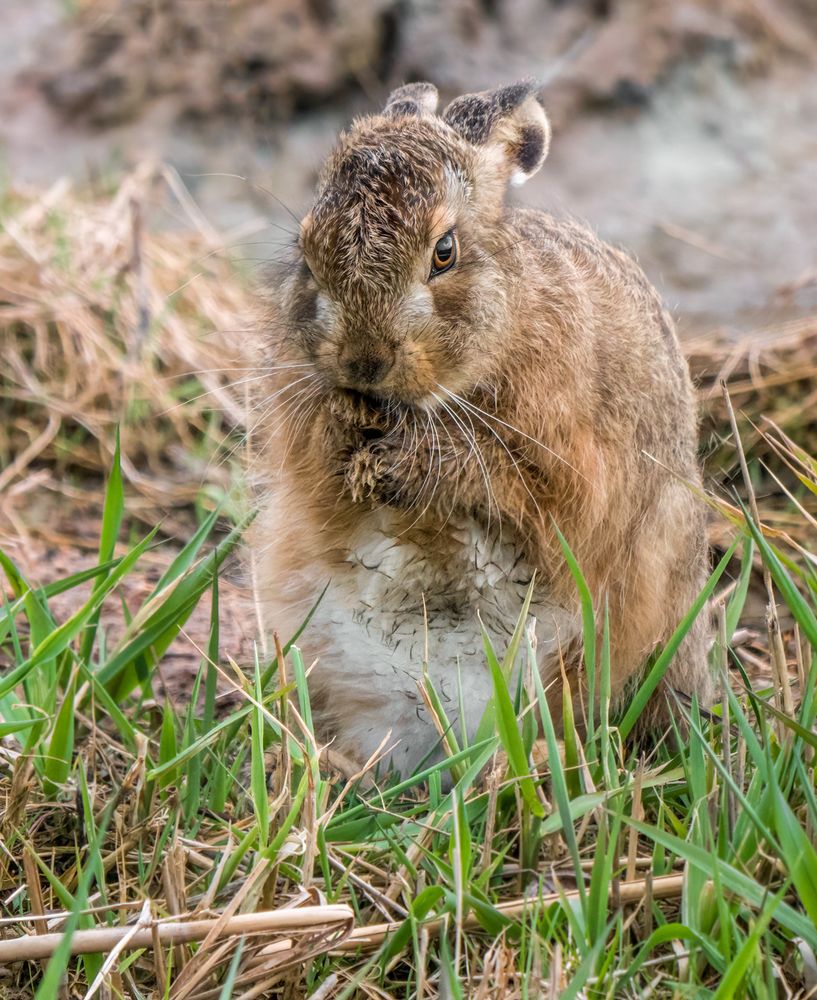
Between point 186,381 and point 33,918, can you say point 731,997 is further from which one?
point 186,381

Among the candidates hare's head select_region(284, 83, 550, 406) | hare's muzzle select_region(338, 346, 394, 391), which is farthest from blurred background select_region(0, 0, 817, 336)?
hare's muzzle select_region(338, 346, 394, 391)

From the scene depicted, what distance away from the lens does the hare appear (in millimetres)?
2822

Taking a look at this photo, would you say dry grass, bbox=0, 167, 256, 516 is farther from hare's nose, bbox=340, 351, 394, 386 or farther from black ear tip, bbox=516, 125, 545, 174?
hare's nose, bbox=340, 351, 394, 386

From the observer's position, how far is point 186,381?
5.76 m

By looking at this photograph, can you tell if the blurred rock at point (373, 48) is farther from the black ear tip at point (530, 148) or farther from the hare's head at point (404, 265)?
the hare's head at point (404, 265)

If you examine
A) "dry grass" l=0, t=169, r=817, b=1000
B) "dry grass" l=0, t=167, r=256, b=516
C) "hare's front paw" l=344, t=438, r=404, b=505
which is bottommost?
"dry grass" l=0, t=167, r=256, b=516

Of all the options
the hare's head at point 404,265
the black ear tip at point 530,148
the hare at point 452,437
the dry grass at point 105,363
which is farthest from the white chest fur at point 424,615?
the dry grass at point 105,363

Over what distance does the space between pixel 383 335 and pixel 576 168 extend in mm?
5381

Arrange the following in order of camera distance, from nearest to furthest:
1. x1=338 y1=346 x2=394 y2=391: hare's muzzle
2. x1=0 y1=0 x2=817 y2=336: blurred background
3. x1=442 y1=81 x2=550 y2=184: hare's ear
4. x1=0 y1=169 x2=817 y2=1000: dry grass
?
x1=0 y1=169 x2=817 y2=1000: dry grass → x1=338 y1=346 x2=394 y2=391: hare's muzzle → x1=442 y1=81 x2=550 y2=184: hare's ear → x1=0 y1=0 x2=817 y2=336: blurred background

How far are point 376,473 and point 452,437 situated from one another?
7.8 inches

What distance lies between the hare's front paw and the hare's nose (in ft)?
1.03

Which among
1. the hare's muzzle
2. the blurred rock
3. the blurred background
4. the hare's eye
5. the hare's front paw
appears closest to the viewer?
the hare's muzzle

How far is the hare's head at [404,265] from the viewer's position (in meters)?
2.75

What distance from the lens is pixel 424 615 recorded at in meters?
2.99
